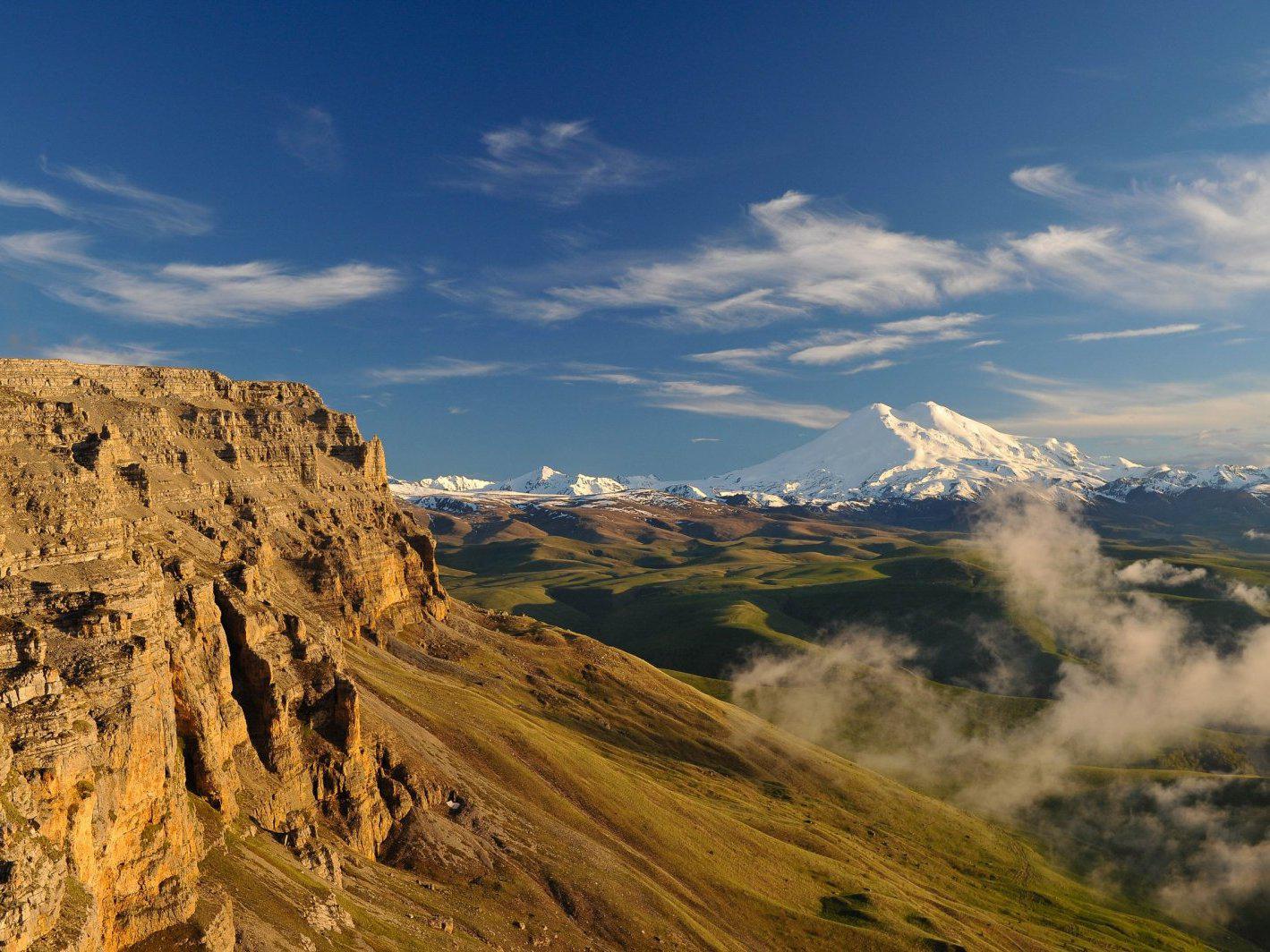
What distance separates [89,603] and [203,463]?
117 meters

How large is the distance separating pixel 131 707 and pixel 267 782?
3292 cm

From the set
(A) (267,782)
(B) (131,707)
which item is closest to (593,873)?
(A) (267,782)

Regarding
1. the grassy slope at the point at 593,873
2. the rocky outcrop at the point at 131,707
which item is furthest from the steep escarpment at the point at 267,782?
the grassy slope at the point at 593,873

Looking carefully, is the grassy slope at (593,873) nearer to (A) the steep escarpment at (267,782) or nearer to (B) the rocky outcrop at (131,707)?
(A) the steep escarpment at (267,782)

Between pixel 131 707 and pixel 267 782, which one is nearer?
pixel 131 707

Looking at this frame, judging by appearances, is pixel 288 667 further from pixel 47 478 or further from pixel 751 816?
pixel 751 816

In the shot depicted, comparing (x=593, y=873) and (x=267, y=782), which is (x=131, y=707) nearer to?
(x=267, y=782)

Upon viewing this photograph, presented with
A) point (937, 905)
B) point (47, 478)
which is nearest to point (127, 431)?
point (47, 478)

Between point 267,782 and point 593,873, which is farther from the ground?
point 267,782

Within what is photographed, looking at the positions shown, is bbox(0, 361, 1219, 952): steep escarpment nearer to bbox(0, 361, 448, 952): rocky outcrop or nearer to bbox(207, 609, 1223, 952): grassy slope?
bbox(0, 361, 448, 952): rocky outcrop

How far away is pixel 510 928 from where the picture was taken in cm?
10181

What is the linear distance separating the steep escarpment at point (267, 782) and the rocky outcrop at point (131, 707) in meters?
0.28

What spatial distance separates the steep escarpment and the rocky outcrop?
0.91 ft

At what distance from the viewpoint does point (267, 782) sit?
9169 cm
